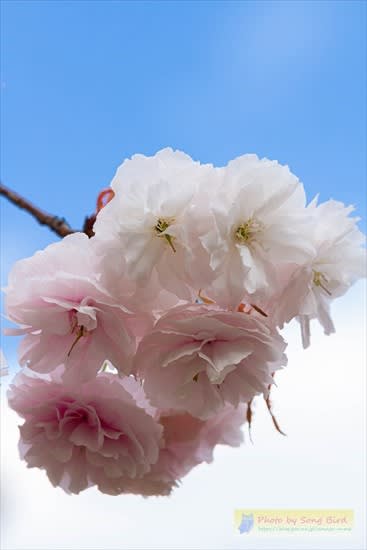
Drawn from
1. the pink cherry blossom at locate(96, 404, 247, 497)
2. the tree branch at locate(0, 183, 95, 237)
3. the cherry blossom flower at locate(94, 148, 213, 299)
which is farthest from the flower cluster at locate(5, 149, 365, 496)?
the tree branch at locate(0, 183, 95, 237)

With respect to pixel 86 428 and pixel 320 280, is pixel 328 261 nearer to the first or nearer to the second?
pixel 320 280

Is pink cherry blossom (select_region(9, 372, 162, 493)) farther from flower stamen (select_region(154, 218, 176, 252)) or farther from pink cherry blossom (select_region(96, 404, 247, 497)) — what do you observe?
flower stamen (select_region(154, 218, 176, 252))

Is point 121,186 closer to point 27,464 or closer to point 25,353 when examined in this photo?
point 25,353

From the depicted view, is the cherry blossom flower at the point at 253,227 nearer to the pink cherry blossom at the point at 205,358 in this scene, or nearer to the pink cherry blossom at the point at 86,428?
the pink cherry blossom at the point at 205,358

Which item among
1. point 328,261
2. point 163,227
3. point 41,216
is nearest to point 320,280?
point 328,261

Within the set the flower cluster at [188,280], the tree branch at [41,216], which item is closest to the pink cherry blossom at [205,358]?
the flower cluster at [188,280]

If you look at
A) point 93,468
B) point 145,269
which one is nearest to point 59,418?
point 93,468

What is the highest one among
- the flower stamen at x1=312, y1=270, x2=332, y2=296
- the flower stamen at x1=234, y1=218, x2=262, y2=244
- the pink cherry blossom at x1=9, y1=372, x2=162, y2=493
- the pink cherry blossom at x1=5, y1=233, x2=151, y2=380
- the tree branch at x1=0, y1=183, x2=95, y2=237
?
the tree branch at x1=0, y1=183, x2=95, y2=237

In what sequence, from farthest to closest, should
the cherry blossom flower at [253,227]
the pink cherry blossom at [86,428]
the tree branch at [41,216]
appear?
the tree branch at [41,216], the pink cherry blossom at [86,428], the cherry blossom flower at [253,227]

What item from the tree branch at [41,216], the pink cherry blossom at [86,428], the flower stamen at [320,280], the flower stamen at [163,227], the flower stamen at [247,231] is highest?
the tree branch at [41,216]
